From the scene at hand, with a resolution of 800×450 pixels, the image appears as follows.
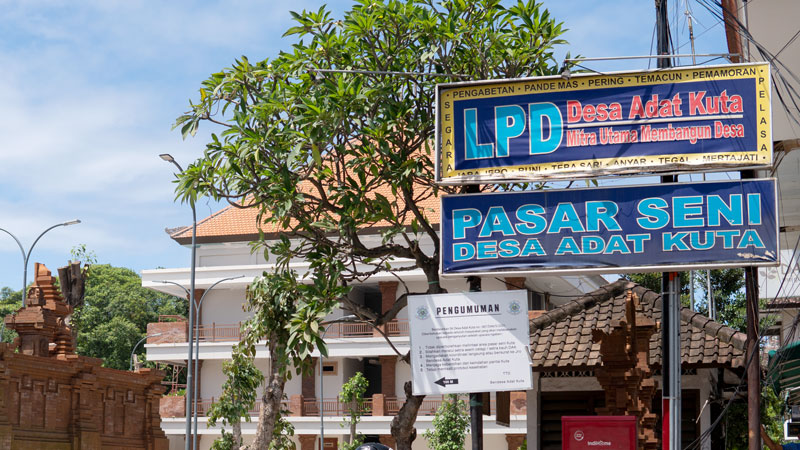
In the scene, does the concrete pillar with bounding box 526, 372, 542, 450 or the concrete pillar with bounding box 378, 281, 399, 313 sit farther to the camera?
the concrete pillar with bounding box 378, 281, 399, 313

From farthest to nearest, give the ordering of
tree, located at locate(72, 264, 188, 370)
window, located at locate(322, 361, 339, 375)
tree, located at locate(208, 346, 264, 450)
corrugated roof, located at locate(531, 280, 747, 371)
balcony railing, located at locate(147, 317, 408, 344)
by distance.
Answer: tree, located at locate(72, 264, 188, 370) < window, located at locate(322, 361, 339, 375) < balcony railing, located at locate(147, 317, 408, 344) < tree, located at locate(208, 346, 264, 450) < corrugated roof, located at locate(531, 280, 747, 371)

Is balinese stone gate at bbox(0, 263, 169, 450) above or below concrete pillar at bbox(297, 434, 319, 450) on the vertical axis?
above

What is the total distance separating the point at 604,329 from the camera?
15.3 m

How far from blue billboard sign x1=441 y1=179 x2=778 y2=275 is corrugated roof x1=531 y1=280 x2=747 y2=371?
3288 millimetres

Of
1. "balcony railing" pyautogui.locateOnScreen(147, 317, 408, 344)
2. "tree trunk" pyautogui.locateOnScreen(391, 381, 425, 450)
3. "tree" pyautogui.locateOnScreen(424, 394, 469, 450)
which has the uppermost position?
"balcony railing" pyautogui.locateOnScreen(147, 317, 408, 344)

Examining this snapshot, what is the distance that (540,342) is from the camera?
16781mm

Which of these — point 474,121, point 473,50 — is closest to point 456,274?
point 474,121

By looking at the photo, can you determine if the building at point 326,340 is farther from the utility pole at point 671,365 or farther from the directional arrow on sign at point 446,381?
the directional arrow on sign at point 446,381

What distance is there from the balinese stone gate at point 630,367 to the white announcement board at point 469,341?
1.78 metres

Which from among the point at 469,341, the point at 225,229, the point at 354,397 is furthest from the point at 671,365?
the point at 225,229

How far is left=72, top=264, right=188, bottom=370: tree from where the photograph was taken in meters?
70.2

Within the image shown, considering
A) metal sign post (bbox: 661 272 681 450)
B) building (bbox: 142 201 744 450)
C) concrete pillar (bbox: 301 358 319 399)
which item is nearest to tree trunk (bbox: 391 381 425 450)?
metal sign post (bbox: 661 272 681 450)

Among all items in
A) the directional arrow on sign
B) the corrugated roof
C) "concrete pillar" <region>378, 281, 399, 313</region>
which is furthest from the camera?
"concrete pillar" <region>378, 281, 399, 313</region>

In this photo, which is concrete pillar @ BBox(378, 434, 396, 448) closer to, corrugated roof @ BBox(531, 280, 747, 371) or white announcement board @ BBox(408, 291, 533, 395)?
corrugated roof @ BBox(531, 280, 747, 371)
